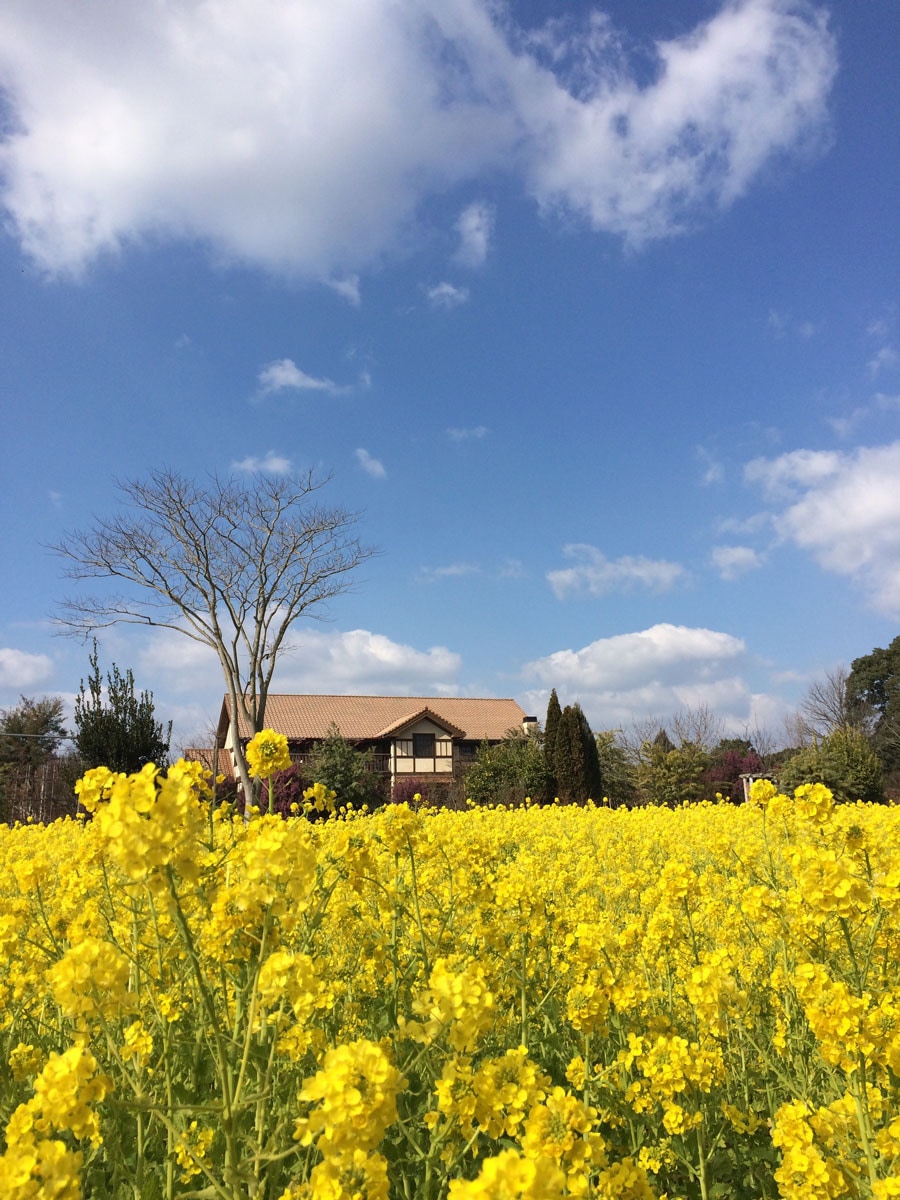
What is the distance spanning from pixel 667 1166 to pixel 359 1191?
160 cm

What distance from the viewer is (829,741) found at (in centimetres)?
1839

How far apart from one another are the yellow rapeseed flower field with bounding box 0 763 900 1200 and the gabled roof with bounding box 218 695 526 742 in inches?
1133

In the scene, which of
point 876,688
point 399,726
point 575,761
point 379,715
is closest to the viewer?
point 575,761

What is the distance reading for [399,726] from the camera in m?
32.4

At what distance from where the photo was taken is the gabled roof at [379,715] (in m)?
33.0

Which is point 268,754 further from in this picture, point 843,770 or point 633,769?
point 633,769

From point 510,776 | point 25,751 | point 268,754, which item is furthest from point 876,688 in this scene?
point 268,754

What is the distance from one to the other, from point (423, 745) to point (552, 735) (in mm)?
12845

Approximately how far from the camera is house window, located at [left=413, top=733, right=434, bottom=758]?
3300 cm

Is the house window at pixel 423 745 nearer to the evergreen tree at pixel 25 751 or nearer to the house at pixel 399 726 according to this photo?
the house at pixel 399 726

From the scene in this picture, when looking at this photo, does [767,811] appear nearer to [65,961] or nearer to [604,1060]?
[604,1060]

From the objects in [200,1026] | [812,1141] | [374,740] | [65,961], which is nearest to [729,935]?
[812,1141]

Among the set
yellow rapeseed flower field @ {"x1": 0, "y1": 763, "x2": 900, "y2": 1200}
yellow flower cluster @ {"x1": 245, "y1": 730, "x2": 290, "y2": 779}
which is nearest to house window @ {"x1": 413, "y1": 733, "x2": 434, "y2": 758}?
yellow rapeseed flower field @ {"x1": 0, "y1": 763, "x2": 900, "y2": 1200}

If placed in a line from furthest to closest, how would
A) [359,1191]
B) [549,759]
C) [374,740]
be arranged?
[374,740] < [549,759] < [359,1191]
